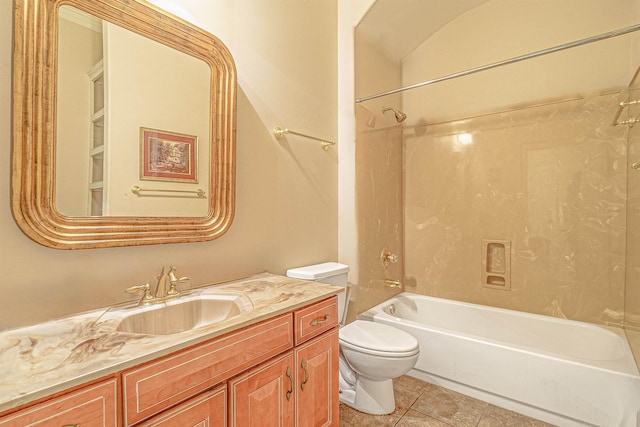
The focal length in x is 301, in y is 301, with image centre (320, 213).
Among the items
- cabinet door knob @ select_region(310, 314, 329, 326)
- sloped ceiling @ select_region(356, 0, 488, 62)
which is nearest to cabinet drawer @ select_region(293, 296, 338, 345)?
cabinet door knob @ select_region(310, 314, 329, 326)

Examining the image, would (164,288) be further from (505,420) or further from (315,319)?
(505,420)

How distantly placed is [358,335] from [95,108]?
172cm

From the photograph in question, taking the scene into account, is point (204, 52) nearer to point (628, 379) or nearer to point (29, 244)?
point (29, 244)

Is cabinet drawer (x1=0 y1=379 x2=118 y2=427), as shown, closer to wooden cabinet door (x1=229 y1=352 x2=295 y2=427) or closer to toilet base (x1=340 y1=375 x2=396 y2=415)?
wooden cabinet door (x1=229 y1=352 x2=295 y2=427)

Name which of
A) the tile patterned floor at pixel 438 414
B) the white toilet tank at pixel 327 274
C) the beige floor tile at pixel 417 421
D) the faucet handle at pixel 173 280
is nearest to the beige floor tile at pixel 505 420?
the tile patterned floor at pixel 438 414

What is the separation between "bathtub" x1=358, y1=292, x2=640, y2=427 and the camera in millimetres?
1531

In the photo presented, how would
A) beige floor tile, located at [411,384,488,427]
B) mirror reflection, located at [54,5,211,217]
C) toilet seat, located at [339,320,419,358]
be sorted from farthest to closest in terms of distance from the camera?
beige floor tile, located at [411,384,488,427], toilet seat, located at [339,320,419,358], mirror reflection, located at [54,5,211,217]

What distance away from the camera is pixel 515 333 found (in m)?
2.27

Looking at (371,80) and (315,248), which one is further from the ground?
(371,80)

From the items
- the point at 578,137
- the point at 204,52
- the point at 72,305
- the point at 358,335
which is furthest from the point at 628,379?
the point at 204,52

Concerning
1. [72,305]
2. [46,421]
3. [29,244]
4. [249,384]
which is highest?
[29,244]

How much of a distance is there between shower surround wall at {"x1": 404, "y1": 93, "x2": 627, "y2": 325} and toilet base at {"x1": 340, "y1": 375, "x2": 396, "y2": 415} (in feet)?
3.75

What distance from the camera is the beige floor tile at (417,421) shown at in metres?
1.72

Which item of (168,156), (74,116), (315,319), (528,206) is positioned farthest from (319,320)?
(528,206)
